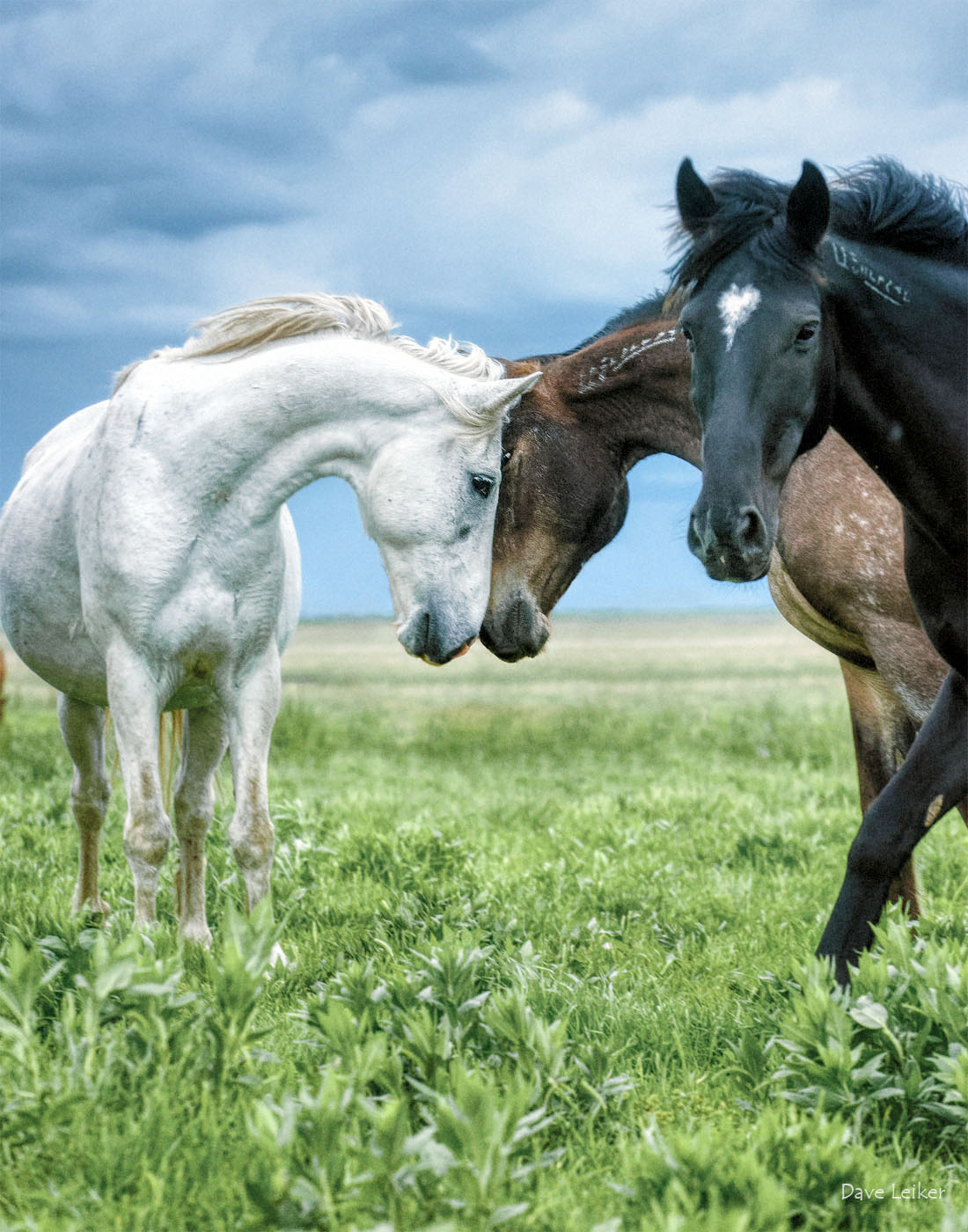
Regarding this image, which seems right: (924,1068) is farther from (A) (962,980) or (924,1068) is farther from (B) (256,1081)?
(B) (256,1081)

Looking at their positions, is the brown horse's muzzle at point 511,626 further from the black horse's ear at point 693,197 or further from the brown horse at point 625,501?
the black horse's ear at point 693,197

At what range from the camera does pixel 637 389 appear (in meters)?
4.93

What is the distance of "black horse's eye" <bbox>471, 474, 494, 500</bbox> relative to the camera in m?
4.03

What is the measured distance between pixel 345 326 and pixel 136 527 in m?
1.08

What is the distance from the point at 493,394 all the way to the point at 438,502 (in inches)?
17.0

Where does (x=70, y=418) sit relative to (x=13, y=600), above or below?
above

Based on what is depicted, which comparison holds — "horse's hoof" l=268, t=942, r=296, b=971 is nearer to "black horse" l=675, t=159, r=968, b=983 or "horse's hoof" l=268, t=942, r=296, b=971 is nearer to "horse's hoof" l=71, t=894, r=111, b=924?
"horse's hoof" l=71, t=894, r=111, b=924

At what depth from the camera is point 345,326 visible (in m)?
4.18

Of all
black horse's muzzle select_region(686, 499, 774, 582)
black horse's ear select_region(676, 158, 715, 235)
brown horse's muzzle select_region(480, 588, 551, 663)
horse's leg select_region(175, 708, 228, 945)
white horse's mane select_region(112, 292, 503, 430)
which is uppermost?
black horse's ear select_region(676, 158, 715, 235)

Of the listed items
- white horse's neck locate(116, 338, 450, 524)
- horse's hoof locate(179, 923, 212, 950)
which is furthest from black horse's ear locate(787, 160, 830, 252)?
horse's hoof locate(179, 923, 212, 950)

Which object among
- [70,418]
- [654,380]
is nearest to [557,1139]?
[654,380]

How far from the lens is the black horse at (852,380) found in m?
3.06

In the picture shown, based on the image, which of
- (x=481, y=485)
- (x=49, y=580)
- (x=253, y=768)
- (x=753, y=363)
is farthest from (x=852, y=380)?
(x=49, y=580)

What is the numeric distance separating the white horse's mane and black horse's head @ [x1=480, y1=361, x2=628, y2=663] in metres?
0.67
